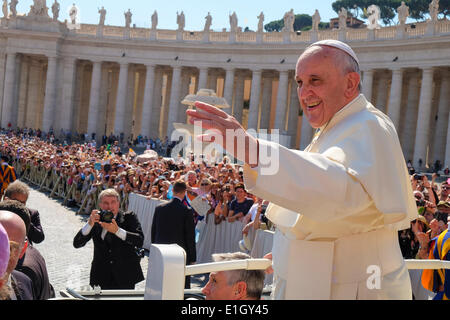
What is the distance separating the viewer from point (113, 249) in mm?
8945

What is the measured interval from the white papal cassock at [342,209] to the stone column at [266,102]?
66340 millimetres

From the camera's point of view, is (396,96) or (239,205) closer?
(239,205)

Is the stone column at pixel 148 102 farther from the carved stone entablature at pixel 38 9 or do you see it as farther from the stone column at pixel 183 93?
the carved stone entablature at pixel 38 9

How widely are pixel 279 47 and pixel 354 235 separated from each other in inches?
2445

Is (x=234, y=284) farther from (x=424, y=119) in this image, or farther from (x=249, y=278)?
(x=424, y=119)

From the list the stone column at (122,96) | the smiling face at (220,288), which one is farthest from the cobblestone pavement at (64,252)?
the stone column at (122,96)

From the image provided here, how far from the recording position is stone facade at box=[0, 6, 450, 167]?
57.7 metres

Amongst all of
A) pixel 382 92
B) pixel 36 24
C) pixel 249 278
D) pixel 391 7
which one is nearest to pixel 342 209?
pixel 249 278

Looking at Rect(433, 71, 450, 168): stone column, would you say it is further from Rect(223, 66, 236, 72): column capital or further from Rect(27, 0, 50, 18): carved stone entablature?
Rect(27, 0, 50, 18): carved stone entablature

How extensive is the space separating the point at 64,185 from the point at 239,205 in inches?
704

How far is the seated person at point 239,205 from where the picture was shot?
1540 cm

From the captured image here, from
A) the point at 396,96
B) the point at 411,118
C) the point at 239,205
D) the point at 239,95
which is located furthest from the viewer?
the point at 239,95

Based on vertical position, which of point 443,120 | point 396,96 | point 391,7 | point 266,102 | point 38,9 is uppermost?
point 391,7

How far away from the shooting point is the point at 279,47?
209 ft
